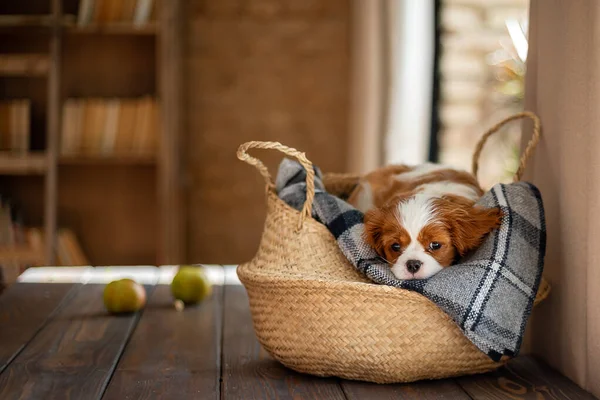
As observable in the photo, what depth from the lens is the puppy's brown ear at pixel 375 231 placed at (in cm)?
160

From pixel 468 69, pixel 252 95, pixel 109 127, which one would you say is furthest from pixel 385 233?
pixel 252 95

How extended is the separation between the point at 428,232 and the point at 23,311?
115 centimetres

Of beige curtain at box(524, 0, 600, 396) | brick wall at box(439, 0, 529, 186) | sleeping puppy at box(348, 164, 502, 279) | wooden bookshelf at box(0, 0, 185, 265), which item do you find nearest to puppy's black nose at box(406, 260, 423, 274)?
sleeping puppy at box(348, 164, 502, 279)

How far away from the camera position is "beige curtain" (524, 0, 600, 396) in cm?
150

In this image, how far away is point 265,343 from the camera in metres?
1.68

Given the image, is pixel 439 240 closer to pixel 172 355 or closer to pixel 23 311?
pixel 172 355

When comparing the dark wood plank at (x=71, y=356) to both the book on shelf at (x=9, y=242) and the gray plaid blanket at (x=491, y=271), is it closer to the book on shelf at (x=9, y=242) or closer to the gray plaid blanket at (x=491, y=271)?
the gray plaid blanket at (x=491, y=271)

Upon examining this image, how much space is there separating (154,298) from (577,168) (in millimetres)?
1249

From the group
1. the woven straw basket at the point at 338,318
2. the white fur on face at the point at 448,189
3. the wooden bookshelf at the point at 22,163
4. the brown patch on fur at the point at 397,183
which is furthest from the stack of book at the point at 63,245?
the white fur on face at the point at 448,189

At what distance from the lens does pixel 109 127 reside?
3.76 metres

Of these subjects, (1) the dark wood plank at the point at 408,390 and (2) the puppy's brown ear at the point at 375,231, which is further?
(2) the puppy's brown ear at the point at 375,231

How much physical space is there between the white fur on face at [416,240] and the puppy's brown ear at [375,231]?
0.05 m

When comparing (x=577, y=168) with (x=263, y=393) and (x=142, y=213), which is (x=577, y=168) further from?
(x=142, y=213)

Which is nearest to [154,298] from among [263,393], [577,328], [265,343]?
[265,343]
